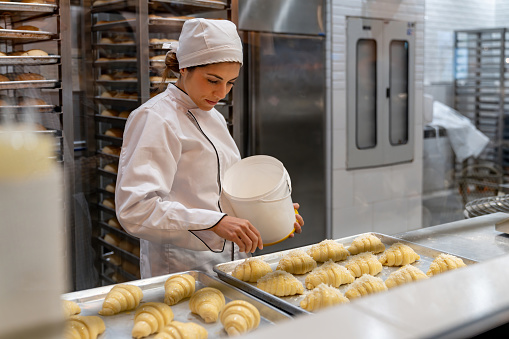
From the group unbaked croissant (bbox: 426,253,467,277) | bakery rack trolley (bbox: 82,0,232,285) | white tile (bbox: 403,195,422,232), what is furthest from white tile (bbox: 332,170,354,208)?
unbaked croissant (bbox: 426,253,467,277)

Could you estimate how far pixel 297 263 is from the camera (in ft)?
4.72

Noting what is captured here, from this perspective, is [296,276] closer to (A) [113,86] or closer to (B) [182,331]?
(B) [182,331]

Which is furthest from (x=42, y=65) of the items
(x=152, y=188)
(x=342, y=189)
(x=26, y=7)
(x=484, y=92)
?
(x=484, y=92)

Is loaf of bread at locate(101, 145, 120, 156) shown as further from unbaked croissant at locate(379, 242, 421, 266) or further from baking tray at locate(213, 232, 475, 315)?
unbaked croissant at locate(379, 242, 421, 266)

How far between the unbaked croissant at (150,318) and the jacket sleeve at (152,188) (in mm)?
418

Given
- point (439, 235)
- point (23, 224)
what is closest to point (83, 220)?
point (439, 235)

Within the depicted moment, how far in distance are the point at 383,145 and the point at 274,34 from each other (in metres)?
1.38

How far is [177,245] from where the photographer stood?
171cm

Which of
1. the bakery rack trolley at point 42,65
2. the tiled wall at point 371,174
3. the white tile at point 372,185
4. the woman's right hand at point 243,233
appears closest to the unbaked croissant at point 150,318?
the woman's right hand at point 243,233

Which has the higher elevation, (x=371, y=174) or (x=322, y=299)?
(x=322, y=299)

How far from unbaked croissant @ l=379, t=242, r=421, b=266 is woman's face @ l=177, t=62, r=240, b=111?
716mm

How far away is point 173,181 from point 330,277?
69 cm

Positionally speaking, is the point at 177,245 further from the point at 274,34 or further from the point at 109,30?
the point at 274,34

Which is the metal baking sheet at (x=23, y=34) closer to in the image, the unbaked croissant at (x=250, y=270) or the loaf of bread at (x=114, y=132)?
the loaf of bread at (x=114, y=132)
